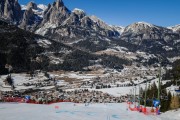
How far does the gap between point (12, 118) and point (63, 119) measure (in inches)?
278

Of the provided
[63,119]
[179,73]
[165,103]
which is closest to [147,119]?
[63,119]

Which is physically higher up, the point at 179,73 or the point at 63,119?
the point at 179,73

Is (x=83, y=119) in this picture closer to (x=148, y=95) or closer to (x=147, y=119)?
(x=147, y=119)

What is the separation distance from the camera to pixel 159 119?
178 ft

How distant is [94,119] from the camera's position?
4747 cm

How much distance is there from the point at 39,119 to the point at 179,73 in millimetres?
66268

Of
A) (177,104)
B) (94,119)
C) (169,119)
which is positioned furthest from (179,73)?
(94,119)

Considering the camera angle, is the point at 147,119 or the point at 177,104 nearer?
the point at 147,119

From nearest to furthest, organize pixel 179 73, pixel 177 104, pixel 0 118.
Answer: pixel 0 118
pixel 179 73
pixel 177 104

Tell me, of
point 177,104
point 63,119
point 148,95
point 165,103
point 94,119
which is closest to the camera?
point 63,119

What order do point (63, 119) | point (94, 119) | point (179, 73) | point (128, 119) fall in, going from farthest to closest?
point (179, 73)
point (128, 119)
point (94, 119)
point (63, 119)

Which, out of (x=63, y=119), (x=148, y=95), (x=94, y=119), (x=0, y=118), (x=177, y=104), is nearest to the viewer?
(x=0, y=118)

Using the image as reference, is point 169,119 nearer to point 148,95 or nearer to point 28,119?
point 28,119

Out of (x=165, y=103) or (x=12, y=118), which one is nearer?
(x=12, y=118)
